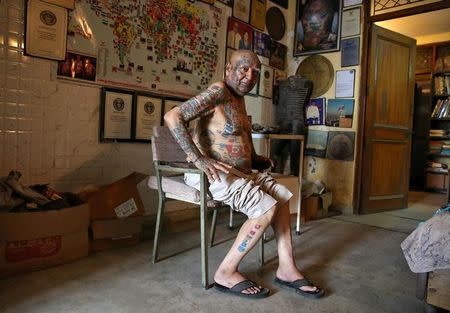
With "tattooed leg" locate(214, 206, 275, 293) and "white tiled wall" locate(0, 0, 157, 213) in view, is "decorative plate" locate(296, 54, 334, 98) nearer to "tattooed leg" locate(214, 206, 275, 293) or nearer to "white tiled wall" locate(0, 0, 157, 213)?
"white tiled wall" locate(0, 0, 157, 213)

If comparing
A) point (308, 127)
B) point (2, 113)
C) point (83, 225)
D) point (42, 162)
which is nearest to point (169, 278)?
point (83, 225)

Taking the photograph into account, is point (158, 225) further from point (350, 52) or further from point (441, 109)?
point (441, 109)

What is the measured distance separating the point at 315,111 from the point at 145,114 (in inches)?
80.4

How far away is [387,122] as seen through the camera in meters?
3.68

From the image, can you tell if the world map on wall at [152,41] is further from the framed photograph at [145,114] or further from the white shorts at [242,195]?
the white shorts at [242,195]

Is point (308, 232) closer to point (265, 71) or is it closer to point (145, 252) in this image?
point (145, 252)

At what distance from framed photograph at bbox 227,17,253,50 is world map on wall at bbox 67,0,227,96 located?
0.34 ft

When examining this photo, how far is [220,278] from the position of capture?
1.62 metres

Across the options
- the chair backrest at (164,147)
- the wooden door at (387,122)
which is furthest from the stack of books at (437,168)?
the chair backrest at (164,147)

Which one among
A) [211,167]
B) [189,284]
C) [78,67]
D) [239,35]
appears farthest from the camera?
[239,35]

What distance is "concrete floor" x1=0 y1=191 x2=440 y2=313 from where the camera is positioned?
4.80 ft

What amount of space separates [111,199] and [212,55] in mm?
1671

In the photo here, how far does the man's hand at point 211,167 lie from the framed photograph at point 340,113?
95.3 inches

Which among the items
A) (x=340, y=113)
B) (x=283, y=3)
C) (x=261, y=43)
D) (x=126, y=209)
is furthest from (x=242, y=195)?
(x=283, y=3)
